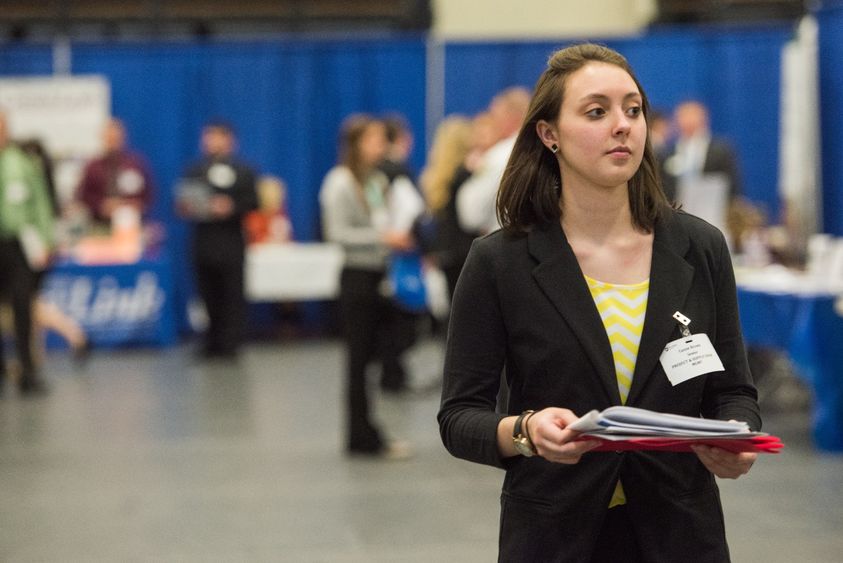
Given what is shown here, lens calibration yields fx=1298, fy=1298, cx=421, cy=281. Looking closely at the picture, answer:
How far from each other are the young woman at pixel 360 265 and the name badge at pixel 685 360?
4678 mm

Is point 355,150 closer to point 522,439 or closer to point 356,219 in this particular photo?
point 356,219

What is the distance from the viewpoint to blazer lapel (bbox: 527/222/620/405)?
207cm

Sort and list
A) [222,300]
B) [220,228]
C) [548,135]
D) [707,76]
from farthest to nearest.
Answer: [707,76], [222,300], [220,228], [548,135]

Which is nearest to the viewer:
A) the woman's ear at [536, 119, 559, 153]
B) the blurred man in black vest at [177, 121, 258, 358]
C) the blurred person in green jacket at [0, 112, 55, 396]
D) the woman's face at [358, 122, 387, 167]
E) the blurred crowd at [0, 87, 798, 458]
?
the woman's ear at [536, 119, 559, 153]

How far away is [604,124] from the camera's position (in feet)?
6.88

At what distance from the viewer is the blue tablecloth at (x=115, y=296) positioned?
38.1 feet

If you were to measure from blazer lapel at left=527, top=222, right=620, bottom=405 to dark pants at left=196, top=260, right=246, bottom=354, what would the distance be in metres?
9.42

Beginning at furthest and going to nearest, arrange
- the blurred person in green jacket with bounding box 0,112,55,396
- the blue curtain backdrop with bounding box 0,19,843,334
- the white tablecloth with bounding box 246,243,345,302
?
1. the blue curtain backdrop with bounding box 0,19,843,334
2. the white tablecloth with bounding box 246,243,345,302
3. the blurred person in green jacket with bounding box 0,112,55,396

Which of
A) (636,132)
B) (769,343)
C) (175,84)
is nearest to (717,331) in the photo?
(636,132)

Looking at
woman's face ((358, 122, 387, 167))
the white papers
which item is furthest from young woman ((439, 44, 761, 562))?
woman's face ((358, 122, 387, 167))

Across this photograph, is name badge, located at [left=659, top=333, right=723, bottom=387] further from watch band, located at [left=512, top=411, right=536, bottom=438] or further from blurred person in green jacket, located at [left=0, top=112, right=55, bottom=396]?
blurred person in green jacket, located at [left=0, top=112, right=55, bottom=396]

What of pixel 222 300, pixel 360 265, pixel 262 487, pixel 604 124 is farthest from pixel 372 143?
pixel 222 300

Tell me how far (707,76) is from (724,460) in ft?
38.7

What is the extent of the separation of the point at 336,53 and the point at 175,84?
5.47 feet
